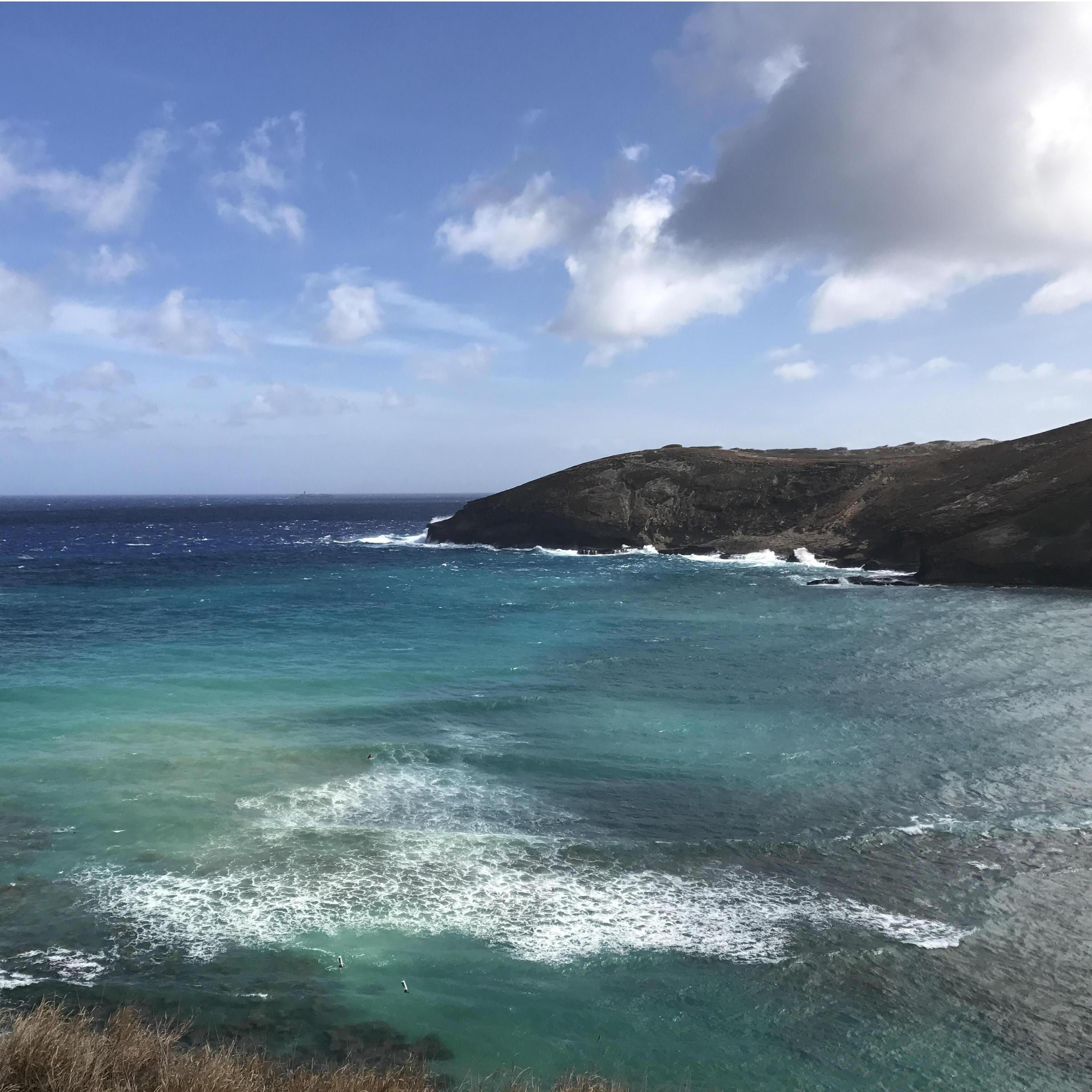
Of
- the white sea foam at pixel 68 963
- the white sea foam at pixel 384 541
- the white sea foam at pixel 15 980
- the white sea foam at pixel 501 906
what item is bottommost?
the white sea foam at pixel 501 906

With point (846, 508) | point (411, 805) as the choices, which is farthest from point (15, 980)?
point (846, 508)

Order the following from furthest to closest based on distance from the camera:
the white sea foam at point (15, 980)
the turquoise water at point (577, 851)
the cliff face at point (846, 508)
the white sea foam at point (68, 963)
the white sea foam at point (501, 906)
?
the cliff face at point (846, 508), the white sea foam at point (501, 906), the white sea foam at point (68, 963), the white sea foam at point (15, 980), the turquoise water at point (577, 851)

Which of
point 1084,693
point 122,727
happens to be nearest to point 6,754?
point 122,727

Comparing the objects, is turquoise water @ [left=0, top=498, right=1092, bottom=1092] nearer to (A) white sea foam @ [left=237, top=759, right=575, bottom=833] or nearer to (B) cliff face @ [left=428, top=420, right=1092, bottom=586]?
(A) white sea foam @ [left=237, top=759, right=575, bottom=833]

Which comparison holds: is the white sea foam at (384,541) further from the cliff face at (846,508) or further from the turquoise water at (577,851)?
the turquoise water at (577,851)

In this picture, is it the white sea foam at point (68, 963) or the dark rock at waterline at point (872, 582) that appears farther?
the dark rock at waterline at point (872, 582)

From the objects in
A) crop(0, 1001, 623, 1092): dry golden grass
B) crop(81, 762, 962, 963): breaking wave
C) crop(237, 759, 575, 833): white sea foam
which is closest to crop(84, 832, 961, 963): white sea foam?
crop(81, 762, 962, 963): breaking wave

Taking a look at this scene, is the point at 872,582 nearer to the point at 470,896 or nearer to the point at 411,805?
the point at 411,805

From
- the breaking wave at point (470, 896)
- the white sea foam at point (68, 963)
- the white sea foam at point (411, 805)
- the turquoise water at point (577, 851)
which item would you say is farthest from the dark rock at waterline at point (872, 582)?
the white sea foam at point (68, 963)
